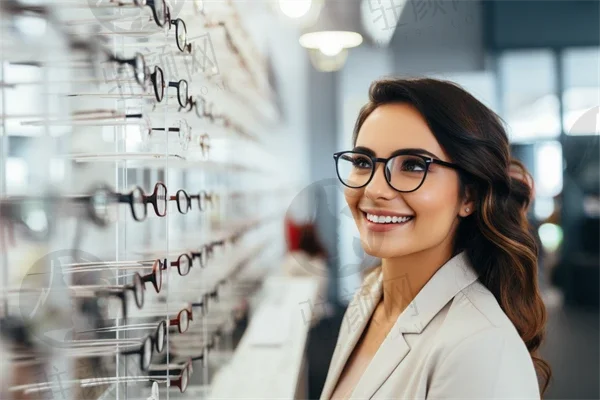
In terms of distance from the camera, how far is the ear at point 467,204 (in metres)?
1.15

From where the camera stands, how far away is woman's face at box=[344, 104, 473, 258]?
42.8 inches

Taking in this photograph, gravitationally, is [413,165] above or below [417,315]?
above

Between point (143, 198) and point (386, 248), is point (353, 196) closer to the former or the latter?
point (386, 248)

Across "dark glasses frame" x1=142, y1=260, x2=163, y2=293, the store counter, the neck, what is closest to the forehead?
the neck

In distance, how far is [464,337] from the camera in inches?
37.5

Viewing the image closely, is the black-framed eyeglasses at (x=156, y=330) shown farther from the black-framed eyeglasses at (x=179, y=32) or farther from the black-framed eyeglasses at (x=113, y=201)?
the black-framed eyeglasses at (x=179, y=32)

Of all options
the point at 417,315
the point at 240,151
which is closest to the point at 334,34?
the point at 240,151

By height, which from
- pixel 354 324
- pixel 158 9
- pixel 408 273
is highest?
pixel 158 9

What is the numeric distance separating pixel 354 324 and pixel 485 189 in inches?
19.3

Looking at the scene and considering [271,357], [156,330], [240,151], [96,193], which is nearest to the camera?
[96,193]

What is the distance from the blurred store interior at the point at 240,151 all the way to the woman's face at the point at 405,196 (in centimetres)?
28

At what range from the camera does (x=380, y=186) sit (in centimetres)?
111

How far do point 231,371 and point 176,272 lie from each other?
0.65 meters

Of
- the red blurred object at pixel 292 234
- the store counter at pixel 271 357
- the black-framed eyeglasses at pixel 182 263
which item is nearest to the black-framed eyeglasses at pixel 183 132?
the black-framed eyeglasses at pixel 182 263
